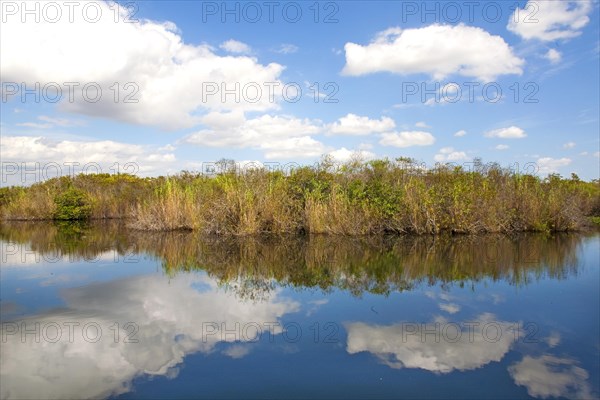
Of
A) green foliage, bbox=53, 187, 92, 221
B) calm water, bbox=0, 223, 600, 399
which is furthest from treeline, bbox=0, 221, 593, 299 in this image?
green foliage, bbox=53, 187, 92, 221

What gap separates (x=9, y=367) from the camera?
411 cm

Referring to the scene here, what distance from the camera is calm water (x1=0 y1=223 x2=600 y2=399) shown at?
376 centimetres

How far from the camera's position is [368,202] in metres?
15.3

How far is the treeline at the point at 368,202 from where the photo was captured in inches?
588

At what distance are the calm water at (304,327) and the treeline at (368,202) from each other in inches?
181

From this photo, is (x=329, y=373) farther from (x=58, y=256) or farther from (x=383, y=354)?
(x=58, y=256)

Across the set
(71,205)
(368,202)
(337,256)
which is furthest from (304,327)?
(71,205)

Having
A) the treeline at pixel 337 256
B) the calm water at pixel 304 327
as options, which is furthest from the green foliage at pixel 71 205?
the calm water at pixel 304 327

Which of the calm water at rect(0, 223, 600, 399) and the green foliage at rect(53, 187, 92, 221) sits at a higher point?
the green foliage at rect(53, 187, 92, 221)

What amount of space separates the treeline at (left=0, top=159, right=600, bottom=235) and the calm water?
181 inches

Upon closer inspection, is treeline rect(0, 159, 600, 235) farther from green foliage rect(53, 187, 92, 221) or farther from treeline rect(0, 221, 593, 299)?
green foliage rect(53, 187, 92, 221)

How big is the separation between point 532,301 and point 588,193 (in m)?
19.3

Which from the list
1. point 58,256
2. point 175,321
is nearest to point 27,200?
point 58,256

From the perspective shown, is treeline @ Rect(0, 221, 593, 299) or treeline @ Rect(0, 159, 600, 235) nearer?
treeline @ Rect(0, 221, 593, 299)
